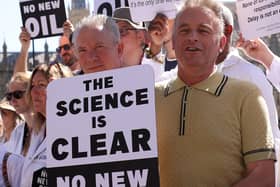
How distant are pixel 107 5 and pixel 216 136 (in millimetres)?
2812

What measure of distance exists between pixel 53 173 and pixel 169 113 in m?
0.56

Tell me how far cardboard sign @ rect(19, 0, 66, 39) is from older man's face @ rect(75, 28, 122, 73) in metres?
3.09

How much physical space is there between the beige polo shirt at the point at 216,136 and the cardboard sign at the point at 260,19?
175 cm

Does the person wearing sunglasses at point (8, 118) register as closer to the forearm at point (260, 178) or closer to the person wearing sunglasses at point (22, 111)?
the person wearing sunglasses at point (22, 111)

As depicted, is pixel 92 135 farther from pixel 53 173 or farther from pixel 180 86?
pixel 180 86

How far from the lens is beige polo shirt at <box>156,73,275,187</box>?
110 inches

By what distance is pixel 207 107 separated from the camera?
112 inches

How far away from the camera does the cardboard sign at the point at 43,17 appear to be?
253 inches

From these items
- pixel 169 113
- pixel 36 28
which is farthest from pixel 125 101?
pixel 36 28

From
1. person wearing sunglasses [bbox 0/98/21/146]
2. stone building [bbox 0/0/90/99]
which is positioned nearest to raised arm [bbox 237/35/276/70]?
person wearing sunglasses [bbox 0/98/21/146]

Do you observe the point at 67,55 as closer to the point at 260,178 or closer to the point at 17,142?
the point at 17,142

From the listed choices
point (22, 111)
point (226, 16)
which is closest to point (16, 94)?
point (22, 111)

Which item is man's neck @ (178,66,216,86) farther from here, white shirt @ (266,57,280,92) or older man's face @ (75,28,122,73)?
white shirt @ (266,57,280,92)

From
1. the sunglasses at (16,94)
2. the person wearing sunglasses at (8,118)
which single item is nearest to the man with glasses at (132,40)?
the sunglasses at (16,94)
